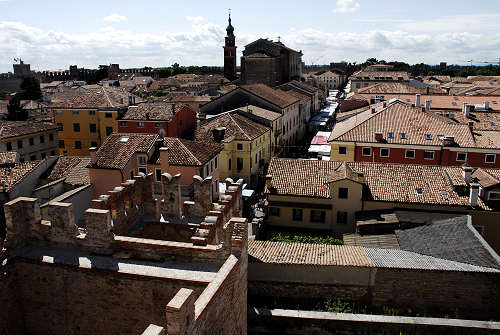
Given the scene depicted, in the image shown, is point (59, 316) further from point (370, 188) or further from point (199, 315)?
point (370, 188)

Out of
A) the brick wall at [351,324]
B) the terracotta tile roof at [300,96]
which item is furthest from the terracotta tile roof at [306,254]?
the terracotta tile roof at [300,96]

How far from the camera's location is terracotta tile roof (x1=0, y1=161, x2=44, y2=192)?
28906 millimetres

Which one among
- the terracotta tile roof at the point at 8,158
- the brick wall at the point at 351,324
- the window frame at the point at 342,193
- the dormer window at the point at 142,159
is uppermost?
the dormer window at the point at 142,159

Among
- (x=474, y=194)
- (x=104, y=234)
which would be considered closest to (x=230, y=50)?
(x=474, y=194)

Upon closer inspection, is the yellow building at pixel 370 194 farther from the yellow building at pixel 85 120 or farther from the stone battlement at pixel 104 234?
the yellow building at pixel 85 120

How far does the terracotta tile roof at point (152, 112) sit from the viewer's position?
45.0 metres

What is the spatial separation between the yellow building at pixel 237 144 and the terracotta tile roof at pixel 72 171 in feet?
44.3

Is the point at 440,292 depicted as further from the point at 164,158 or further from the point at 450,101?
the point at 450,101

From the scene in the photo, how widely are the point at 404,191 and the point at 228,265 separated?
62.1 feet

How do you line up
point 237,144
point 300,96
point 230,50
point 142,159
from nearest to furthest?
point 142,159, point 237,144, point 300,96, point 230,50

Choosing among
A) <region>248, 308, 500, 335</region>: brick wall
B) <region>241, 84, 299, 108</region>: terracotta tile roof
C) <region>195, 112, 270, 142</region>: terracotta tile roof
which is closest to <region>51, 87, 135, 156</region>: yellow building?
<region>195, 112, 270, 142</region>: terracotta tile roof

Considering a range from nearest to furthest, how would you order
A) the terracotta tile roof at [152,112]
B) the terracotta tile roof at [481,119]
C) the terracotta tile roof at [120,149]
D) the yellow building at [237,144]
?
the terracotta tile roof at [120,149] → the yellow building at [237,144] → the terracotta tile roof at [481,119] → the terracotta tile roof at [152,112]

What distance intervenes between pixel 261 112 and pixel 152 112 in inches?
522

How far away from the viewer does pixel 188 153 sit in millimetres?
30406
